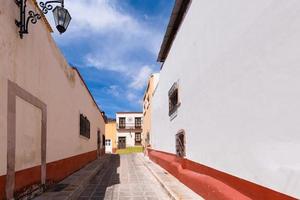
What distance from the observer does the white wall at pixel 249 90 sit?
11.1 ft

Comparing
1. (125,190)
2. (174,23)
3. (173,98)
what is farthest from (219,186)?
(174,23)

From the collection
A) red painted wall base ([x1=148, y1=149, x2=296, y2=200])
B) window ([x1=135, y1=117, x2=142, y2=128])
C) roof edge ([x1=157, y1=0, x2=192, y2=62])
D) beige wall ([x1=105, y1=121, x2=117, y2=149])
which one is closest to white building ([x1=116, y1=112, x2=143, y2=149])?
window ([x1=135, y1=117, x2=142, y2=128])

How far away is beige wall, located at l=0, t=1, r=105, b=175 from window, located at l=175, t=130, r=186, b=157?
146 inches

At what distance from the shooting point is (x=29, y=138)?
21.7 feet

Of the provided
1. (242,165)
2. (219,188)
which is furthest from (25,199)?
(242,165)

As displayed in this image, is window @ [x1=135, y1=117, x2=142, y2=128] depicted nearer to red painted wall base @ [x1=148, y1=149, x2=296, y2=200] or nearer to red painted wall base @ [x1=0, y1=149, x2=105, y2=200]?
red painted wall base @ [x1=0, y1=149, x2=105, y2=200]

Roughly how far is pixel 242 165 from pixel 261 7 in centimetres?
224

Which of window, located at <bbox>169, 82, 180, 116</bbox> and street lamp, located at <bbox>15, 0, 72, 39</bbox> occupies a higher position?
street lamp, located at <bbox>15, 0, 72, 39</bbox>

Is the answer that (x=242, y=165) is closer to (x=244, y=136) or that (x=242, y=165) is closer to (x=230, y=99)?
(x=244, y=136)

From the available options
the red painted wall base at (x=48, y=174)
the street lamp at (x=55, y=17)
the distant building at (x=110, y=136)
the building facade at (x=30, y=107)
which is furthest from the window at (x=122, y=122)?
the street lamp at (x=55, y=17)

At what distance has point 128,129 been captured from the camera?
53.0 meters

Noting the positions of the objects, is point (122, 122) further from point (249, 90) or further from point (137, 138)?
point (249, 90)

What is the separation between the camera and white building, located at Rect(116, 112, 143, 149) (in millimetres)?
52594

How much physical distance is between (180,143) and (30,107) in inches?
213
